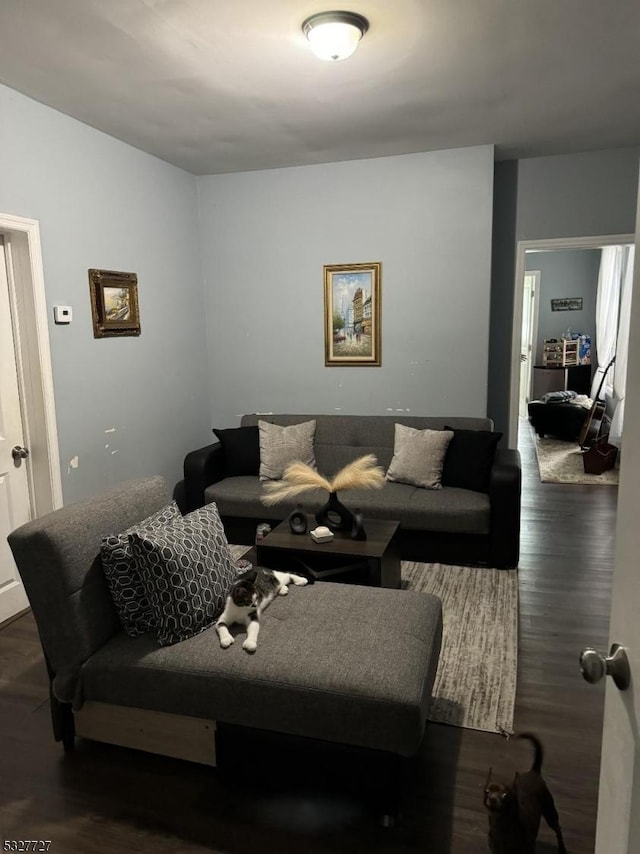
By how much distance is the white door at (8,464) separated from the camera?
3053mm

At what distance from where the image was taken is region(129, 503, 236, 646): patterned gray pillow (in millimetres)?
1901

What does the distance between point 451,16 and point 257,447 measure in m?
2.80

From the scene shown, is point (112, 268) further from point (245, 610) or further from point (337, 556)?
point (245, 610)

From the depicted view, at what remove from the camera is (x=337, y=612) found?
2.10 meters

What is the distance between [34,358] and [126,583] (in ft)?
5.55

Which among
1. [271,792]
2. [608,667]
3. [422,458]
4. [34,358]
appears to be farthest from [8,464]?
[608,667]

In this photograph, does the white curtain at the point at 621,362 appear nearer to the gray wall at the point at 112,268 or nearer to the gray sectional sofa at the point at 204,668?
the gray wall at the point at 112,268

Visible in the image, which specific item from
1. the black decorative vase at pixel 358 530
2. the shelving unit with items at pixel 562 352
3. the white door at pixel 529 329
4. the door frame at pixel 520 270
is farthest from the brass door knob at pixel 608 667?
the white door at pixel 529 329

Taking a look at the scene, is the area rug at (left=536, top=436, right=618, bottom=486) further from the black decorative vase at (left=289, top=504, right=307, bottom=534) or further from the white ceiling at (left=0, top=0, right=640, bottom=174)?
the black decorative vase at (left=289, top=504, right=307, bottom=534)

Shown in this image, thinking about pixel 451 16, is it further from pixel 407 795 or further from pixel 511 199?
pixel 407 795

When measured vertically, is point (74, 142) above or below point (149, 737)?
above

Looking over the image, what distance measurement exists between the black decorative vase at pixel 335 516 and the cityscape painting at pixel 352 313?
1808 millimetres

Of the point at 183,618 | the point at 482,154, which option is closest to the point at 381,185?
the point at 482,154

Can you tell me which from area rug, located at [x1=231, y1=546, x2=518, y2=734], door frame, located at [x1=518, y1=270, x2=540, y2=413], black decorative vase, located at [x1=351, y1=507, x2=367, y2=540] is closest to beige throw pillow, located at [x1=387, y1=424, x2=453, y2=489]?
area rug, located at [x1=231, y1=546, x2=518, y2=734]
